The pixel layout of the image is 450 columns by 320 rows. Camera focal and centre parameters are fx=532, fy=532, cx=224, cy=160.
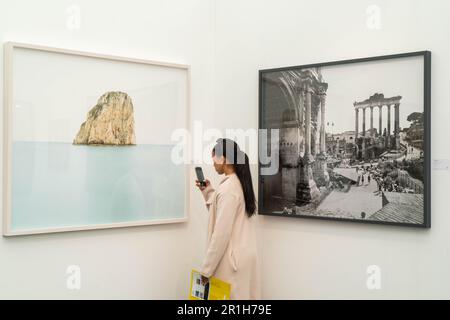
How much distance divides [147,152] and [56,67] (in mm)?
778

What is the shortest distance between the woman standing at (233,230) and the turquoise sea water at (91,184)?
479 millimetres

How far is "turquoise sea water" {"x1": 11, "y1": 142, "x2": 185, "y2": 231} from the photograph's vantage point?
298 centimetres

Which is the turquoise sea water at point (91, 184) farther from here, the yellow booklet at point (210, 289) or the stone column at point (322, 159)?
the stone column at point (322, 159)

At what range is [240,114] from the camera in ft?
12.1

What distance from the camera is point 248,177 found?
10.4 ft

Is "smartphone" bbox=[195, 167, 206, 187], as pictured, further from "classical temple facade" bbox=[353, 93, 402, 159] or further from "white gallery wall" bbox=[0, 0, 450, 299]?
"classical temple facade" bbox=[353, 93, 402, 159]

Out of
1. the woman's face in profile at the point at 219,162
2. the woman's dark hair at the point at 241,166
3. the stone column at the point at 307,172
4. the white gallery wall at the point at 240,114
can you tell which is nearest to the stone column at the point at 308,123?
the stone column at the point at 307,172

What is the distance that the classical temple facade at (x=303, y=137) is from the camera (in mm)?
3232

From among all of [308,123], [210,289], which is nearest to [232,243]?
[210,289]

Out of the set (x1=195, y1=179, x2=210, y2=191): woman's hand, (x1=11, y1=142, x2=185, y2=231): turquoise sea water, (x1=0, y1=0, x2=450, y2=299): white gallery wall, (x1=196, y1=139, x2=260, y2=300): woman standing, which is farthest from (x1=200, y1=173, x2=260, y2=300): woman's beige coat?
(x1=11, y1=142, x2=185, y2=231): turquoise sea water

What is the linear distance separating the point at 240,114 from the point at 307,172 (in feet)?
2.26

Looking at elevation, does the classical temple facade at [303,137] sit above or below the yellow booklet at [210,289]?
above

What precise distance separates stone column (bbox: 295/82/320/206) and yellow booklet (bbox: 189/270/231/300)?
0.71 meters
